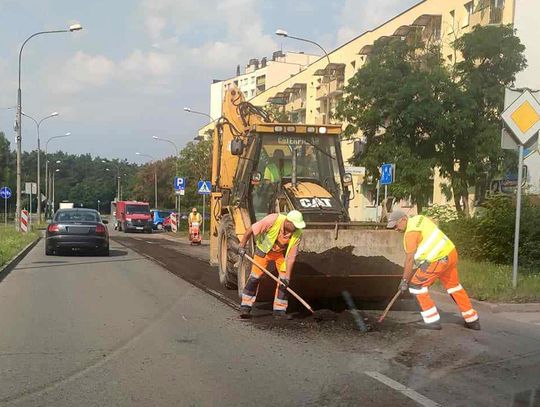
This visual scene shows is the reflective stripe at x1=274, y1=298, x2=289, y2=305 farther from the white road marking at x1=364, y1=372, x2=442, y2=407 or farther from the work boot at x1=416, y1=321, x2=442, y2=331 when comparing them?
the white road marking at x1=364, y1=372, x2=442, y2=407

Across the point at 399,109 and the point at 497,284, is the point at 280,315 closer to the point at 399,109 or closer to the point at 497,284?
the point at 497,284

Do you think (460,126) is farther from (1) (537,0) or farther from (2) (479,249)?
(1) (537,0)

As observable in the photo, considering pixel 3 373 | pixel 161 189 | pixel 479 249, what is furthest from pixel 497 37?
pixel 161 189

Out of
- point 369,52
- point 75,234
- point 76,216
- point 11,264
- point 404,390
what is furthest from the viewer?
point 369,52

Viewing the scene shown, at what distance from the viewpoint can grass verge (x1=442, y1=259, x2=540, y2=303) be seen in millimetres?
10766

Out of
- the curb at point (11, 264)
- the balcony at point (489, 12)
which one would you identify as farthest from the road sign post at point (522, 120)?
the balcony at point (489, 12)

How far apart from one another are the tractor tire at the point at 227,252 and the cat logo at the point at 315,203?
1550mm

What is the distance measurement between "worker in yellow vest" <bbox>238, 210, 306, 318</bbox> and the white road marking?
Result: 2.96 meters

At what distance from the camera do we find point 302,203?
33.8 feet

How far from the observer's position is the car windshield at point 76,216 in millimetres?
20006

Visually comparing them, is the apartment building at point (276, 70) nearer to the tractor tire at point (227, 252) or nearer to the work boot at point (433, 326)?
the tractor tire at point (227, 252)

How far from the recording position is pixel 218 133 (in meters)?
14.5

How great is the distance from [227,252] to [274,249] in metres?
2.81

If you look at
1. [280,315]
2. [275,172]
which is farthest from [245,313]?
[275,172]
